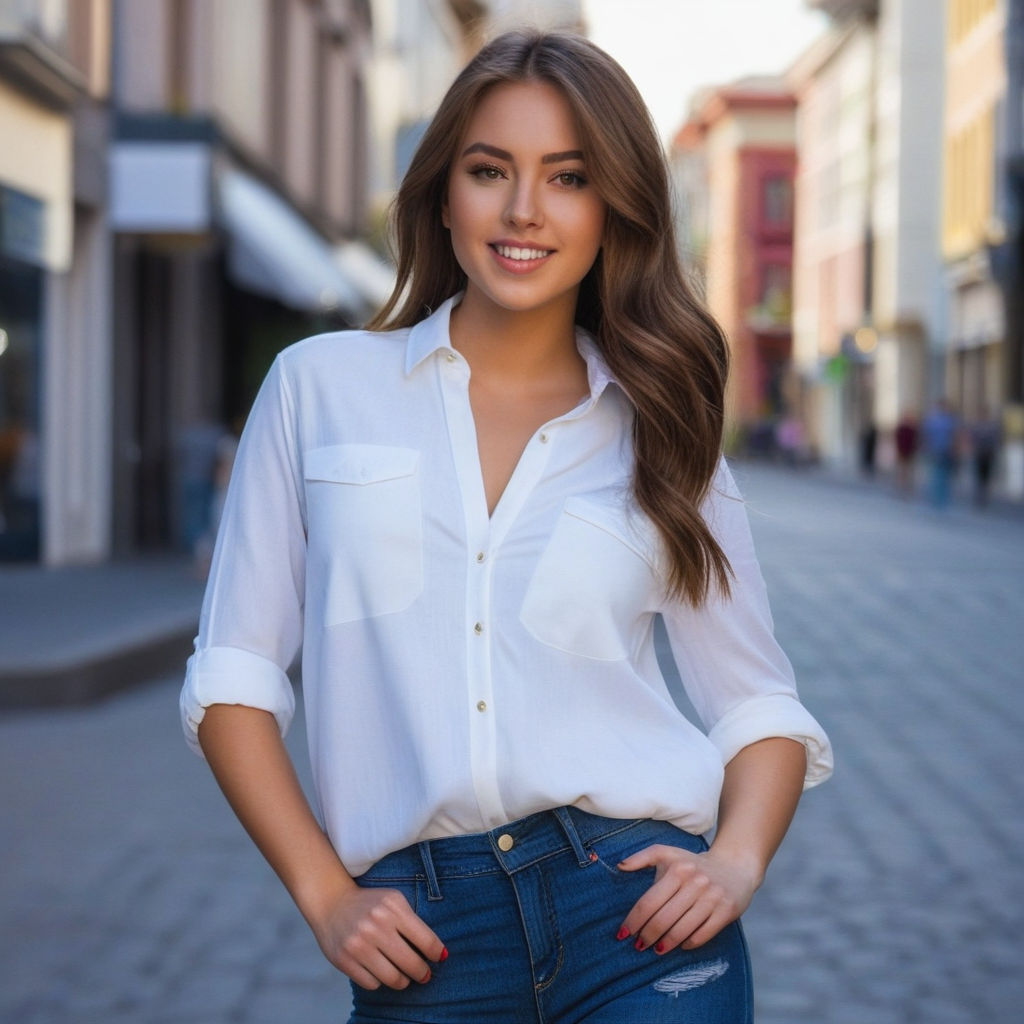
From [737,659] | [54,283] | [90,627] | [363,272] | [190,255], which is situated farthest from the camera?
[363,272]

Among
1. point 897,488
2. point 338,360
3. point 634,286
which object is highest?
point 634,286

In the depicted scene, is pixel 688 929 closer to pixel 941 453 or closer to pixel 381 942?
pixel 381 942

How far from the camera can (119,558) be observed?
66.0ft

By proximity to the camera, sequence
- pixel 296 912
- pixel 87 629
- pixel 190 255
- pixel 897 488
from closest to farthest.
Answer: pixel 296 912 < pixel 87 629 < pixel 190 255 < pixel 897 488

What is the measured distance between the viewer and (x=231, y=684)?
93.2 inches

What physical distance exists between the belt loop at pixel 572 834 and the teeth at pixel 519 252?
66 cm

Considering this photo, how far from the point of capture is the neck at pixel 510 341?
257 cm

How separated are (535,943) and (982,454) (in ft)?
112

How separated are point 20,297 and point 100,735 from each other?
388 inches

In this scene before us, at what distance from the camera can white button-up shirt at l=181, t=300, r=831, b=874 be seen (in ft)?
7.70

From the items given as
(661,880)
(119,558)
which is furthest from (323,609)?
(119,558)

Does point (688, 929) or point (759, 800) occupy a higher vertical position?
point (759, 800)

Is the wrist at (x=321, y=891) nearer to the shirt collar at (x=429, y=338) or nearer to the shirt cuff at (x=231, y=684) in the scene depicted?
the shirt cuff at (x=231, y=684)

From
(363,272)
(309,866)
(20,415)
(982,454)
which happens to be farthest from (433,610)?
(982,454)
